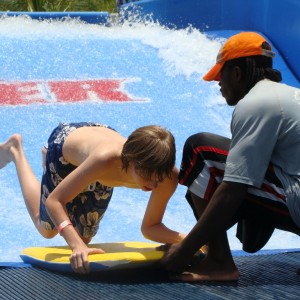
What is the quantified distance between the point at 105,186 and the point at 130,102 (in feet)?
Result: 11.1

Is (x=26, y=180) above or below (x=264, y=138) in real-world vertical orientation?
below

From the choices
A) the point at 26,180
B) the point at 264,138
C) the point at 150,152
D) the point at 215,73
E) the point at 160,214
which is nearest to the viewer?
the point at 264,138

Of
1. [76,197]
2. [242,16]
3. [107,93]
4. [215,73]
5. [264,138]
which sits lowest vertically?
[107,93]

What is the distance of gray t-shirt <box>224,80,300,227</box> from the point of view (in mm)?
2605

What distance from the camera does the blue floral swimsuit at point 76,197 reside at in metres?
3.37

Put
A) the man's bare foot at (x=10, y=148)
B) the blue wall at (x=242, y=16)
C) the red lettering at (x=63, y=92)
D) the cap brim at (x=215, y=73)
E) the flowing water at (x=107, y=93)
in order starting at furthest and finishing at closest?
the blue wall at (x=242, y=16)
the red lettering at (x=63, y=92)
the flowing water at (x=107, y=93)
the man's bare foot at (x=10, y=148)
the cap brim at (x=215, y=73)

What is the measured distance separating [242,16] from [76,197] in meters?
6.28

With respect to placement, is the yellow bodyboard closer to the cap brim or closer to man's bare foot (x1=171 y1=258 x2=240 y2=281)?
man's bare foot (x1=171 y1=258 x2=240 y2=281)

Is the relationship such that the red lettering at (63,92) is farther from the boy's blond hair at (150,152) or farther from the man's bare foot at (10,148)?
the boy's blond hair at (150,152)

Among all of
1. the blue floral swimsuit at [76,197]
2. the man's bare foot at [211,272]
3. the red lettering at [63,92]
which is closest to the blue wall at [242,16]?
the red lettering at [63,92]

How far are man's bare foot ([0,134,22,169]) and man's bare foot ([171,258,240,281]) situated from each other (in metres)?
1.56

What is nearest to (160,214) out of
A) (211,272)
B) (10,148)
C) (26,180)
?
(211,272)

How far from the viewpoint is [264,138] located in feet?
8.57

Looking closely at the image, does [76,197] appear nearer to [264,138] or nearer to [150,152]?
[150,152]
